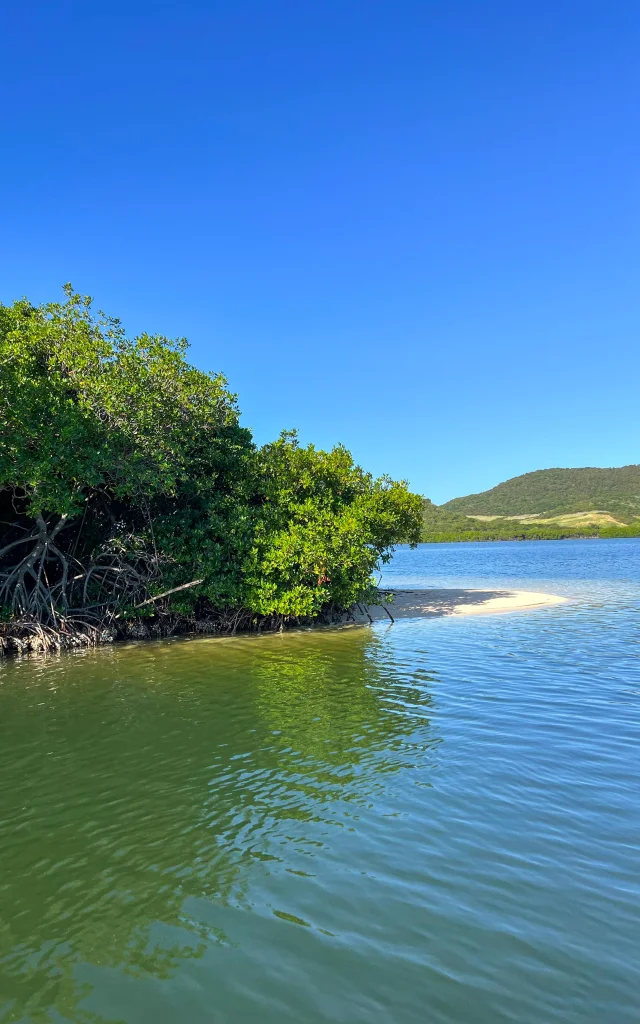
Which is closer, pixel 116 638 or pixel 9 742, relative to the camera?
pixel 9 742

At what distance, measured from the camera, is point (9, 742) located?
10039 mm

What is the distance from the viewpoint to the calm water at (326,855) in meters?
4.20

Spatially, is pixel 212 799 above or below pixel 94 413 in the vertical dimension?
below

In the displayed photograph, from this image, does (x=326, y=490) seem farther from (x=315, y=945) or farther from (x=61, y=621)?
(x=315, y=945)

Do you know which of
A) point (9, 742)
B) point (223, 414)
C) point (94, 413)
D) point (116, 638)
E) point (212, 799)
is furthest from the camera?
point (223, 414)

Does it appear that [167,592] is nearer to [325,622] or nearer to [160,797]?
[325,622]

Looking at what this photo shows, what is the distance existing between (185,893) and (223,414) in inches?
761

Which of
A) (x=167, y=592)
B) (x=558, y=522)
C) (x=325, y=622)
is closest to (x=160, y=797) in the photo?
(x=167, y=592)

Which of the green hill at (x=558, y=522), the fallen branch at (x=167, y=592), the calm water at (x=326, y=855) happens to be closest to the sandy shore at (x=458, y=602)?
the fallen branch at (x=167, y=592)

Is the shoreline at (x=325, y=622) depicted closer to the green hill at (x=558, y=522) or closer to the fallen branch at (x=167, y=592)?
the fallen branch at (x=167, y=592)

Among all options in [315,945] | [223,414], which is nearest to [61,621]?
[223,414]

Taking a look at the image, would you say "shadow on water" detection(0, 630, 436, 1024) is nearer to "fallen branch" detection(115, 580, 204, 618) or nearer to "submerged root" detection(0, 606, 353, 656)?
"submerged root" detection(0, 606, 353, 656)

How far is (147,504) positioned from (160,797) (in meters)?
14.0

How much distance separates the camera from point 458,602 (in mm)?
29688
